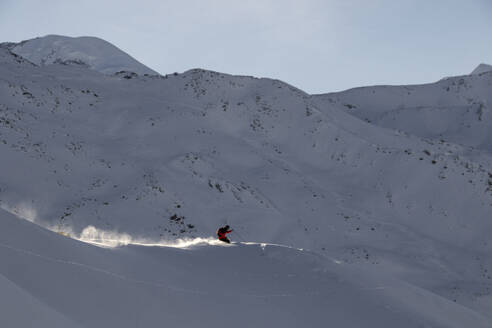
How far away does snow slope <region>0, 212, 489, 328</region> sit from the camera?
6.15 m

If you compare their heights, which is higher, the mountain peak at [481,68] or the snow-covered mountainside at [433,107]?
the mountain peak at [481,68]

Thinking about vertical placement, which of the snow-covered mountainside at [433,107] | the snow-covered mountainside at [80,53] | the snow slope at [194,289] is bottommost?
the snow slope at [194,289]

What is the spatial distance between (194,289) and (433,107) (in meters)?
42.9

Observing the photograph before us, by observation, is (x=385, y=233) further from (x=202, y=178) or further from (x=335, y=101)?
(x=335, y=101)

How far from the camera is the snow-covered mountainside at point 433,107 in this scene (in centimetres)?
4197

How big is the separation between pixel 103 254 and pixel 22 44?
132m

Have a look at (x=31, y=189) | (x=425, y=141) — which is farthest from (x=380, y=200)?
(x=31, y=189)

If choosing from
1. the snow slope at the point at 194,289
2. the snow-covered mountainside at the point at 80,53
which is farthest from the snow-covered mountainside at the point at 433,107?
the snow-covered mountainside at the point at 80,53

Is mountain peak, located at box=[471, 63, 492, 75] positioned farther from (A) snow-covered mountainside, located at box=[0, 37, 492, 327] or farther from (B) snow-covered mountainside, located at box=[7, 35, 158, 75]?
(A) snow-covered mountainside, located at box=[0, 37, 492, 327]

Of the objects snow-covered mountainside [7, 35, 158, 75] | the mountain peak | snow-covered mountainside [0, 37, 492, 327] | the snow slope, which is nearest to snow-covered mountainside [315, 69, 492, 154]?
snow-covered mountainside [0, 37, 492, 327]

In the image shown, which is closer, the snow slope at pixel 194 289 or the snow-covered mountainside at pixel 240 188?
the snow slope at pixel 194 289

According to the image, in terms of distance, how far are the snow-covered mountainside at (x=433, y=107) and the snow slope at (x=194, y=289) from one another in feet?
99.0

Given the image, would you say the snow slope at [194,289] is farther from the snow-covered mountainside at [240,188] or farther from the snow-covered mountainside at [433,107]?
the snow-covered mountainside at [433,107]

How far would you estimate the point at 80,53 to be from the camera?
386ft
